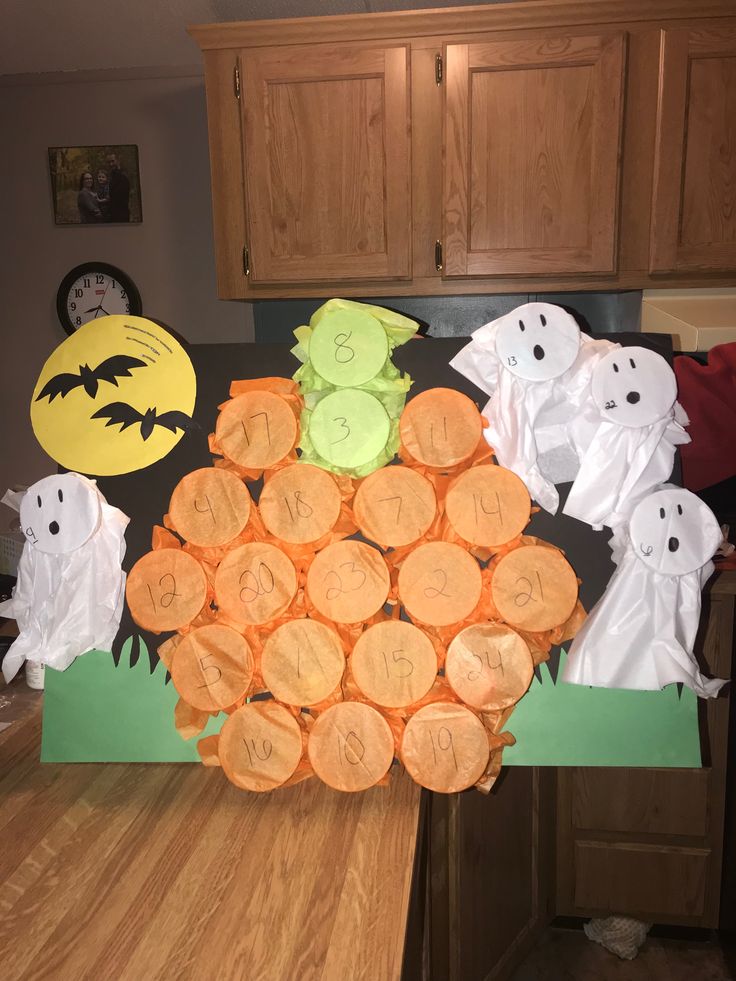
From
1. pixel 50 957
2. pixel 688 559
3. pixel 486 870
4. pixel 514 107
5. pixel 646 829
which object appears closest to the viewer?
pixel 50 957

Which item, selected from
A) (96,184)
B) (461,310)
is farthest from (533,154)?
(96,184)

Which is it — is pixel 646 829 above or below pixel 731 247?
below

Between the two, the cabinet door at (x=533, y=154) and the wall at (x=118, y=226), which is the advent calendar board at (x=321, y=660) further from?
the wall at (x=118, y=226)

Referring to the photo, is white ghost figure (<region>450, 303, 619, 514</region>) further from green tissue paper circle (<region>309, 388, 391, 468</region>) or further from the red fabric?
Answer: the red fabric

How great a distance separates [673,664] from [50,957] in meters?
0.69

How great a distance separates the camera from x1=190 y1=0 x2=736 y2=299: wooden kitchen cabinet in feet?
6.52

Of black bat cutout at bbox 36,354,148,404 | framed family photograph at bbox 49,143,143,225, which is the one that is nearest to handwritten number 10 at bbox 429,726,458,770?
black bat cutout at bbox 36,354,148,404

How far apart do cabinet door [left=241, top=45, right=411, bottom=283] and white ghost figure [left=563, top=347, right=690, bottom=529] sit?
1.42 metres

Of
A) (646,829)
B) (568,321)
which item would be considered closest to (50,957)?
(568,321)

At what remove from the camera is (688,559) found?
841 mm

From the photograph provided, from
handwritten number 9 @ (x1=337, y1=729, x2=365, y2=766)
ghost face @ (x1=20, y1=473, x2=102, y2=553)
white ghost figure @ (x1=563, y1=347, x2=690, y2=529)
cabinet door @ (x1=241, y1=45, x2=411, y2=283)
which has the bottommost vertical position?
handwritten number 9 @ (x1=337, y1=729, x2=365, y2=766)

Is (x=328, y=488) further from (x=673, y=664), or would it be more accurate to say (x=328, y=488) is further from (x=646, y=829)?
(x=646, y=829)

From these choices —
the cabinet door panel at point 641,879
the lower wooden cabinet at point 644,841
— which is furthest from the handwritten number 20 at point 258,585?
the cabinet door panel at point 641,879

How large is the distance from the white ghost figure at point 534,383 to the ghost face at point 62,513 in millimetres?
473
